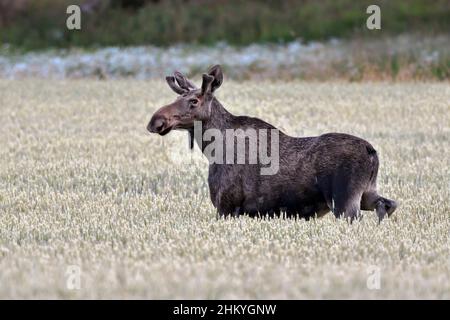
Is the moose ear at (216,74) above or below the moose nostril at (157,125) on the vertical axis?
above

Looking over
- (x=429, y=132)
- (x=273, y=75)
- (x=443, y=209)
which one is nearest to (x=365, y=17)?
(x=273, y=75)

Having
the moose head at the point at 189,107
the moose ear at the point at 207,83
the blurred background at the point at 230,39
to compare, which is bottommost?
the moose head at the point at 189,107

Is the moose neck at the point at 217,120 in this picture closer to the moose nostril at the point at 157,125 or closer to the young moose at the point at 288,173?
the young moose at the point at 288,173

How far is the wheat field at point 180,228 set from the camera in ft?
22.8

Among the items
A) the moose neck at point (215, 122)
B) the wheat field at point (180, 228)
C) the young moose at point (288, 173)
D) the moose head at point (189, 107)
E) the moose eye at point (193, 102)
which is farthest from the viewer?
the moose neck at point (215, 122)

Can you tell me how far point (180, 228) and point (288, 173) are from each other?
3.62 feet

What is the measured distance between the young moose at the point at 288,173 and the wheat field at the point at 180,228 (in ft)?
0.72

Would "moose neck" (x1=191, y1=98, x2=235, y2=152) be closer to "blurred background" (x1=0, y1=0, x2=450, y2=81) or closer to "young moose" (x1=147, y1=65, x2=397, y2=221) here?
"young moose" (x1=147, y1=65, x2=397, y2=221)

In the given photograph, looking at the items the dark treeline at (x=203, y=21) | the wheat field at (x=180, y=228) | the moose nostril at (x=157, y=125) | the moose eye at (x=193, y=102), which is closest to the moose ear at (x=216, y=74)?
the moose eye at (x=193, y=102)

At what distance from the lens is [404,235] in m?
8.59

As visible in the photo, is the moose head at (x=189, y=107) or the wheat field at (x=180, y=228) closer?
the wheat field at (x=180, y=228)

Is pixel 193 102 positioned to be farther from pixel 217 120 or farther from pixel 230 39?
pixel 230 39

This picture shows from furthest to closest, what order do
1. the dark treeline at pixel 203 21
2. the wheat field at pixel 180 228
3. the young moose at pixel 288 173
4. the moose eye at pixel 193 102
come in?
the dark treeline at pixel 203 21
the moose eye at pixel 193 102
the young moose at pixel 288 173
the wheat field at pixel 180 228

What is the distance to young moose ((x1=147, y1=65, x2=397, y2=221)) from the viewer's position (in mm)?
9078
